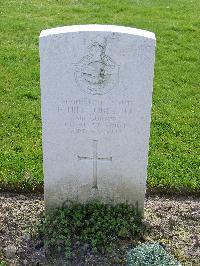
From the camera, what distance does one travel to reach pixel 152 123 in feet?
22.3

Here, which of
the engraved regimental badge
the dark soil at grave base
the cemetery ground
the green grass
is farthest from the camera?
the green grass

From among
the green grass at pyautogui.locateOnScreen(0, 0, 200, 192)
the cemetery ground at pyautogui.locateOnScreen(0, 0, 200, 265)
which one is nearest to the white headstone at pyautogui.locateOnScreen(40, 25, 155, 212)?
the cemetery ground at pyautogui.locateOnScreen(0, 0, 200, 265)

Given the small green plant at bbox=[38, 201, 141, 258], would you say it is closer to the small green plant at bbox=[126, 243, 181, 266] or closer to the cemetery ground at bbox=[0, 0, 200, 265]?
the cemetery ground at bbox=[0, 0, 200, 265]

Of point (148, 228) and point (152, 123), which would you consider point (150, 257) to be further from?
point (152, 123)

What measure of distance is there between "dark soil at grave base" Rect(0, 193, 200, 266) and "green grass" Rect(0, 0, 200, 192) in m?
0.21

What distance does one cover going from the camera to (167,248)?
4836mm

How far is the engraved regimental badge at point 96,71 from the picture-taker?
4406mm

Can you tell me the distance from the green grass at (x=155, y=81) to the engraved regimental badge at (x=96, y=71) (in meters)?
1.47

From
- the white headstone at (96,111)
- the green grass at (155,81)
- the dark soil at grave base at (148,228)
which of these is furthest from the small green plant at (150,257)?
the green grass at (155,81)

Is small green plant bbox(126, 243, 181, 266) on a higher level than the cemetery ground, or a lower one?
lower

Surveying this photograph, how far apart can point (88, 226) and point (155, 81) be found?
342 centimetres

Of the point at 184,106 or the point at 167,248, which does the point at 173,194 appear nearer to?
the point at 167,248

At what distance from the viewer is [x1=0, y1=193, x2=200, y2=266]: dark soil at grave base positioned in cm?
469

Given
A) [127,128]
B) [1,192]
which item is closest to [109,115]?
[127,128]
